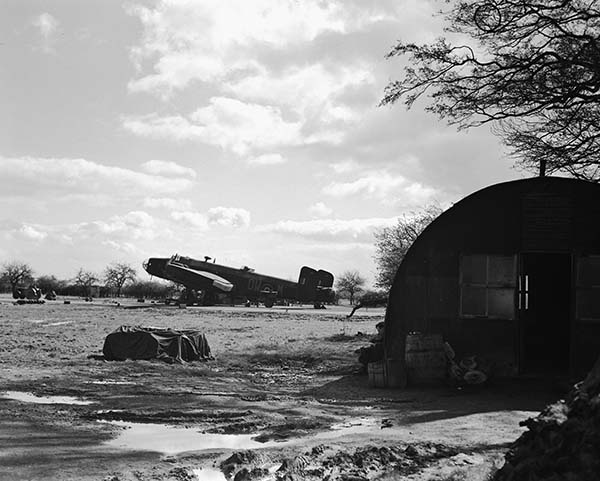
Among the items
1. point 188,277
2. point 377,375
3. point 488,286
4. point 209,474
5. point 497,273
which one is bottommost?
point 209,474

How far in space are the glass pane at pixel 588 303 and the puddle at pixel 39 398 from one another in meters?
9.45

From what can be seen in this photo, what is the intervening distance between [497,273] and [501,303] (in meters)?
0.62

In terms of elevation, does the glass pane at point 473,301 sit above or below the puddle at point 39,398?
above

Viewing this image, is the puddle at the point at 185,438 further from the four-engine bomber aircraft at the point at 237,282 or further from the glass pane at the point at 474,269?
the four-engine bomber aircraft at the point at 237,282

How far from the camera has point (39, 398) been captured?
12.1m

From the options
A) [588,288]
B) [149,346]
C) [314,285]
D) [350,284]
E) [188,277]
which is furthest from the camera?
[350,284]

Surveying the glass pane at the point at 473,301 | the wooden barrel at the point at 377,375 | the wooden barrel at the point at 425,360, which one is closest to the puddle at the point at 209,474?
the wooden barrel at the point at 377,375

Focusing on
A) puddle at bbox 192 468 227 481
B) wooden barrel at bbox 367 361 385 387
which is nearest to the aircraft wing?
wooden barrel at bbox 367 361 385 387

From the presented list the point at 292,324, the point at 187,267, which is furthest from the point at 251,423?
the point at 187,267

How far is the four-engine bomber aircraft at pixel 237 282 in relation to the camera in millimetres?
50438

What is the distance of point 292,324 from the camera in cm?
3372

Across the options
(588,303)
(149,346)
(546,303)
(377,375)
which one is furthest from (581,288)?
(149,346)

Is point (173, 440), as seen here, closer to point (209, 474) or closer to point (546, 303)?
point (209, 474)

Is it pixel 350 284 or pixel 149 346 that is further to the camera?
pixel 350 284
